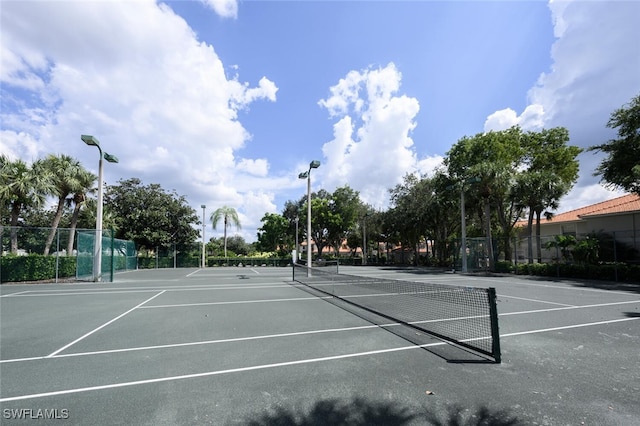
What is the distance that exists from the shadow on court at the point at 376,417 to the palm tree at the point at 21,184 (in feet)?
78.5

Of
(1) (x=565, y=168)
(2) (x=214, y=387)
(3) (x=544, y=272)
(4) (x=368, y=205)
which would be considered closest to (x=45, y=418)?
(2) (x=214, y=387)

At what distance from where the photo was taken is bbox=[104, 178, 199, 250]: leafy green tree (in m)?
34.2

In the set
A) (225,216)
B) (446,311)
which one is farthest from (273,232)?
(446,311)

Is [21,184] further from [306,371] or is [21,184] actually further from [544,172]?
[544,172]

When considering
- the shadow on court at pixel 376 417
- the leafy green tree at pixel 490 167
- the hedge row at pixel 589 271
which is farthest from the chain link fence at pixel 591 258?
the shadow on court at pixel 376 417

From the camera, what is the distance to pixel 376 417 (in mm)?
3406

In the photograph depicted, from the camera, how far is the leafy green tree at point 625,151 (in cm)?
2039

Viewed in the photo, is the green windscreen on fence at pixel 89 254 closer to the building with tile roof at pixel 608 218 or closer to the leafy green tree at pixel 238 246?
the building with tile roof at pixel 608 218

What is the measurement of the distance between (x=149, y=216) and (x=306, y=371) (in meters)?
35.1

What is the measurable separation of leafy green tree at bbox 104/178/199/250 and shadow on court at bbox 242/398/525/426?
115ft

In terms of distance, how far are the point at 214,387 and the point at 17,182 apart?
23016 mm

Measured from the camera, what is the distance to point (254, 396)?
12.8ft

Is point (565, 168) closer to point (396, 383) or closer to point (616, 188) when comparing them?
point (616, 188)

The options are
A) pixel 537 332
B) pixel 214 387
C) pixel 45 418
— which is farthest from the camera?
pixel 537 332
